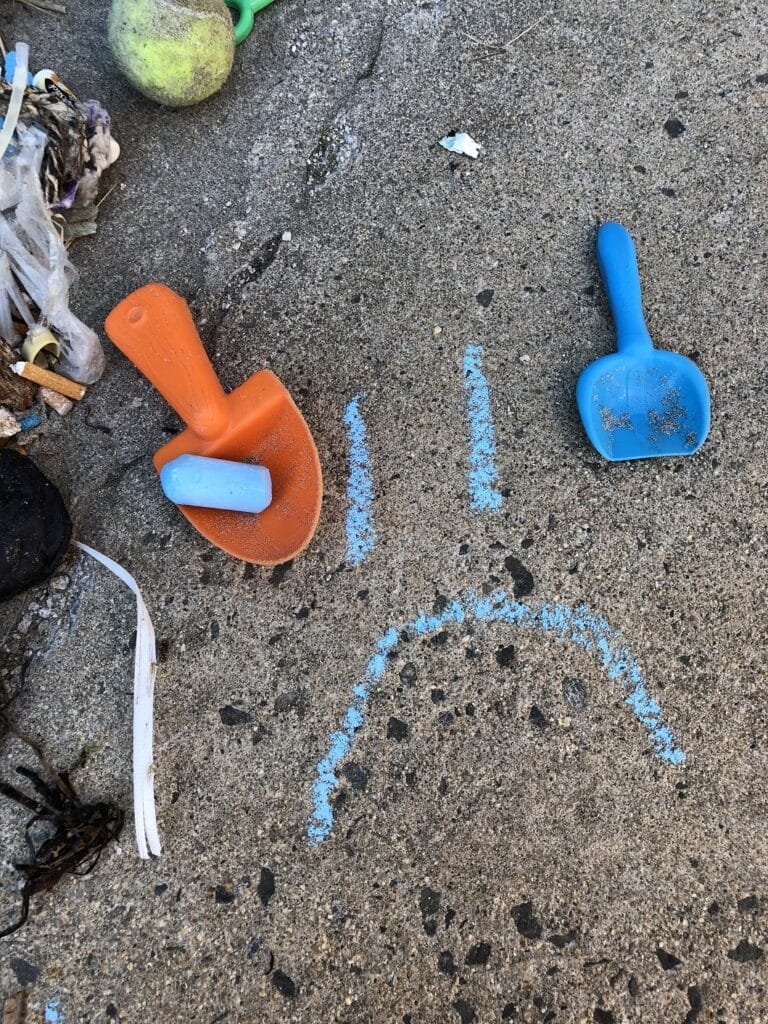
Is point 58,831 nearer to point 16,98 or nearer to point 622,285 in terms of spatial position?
point 16,98

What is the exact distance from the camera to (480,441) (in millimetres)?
1628

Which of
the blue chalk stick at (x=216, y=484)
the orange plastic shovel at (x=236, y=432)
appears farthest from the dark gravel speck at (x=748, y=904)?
the blue chalk stick at (x=216, y=484)

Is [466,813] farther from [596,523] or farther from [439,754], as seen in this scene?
[596,523]

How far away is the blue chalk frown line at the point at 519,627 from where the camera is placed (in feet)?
4.83

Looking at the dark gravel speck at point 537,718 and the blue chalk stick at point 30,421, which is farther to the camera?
the blue chalk stick at point 30,421

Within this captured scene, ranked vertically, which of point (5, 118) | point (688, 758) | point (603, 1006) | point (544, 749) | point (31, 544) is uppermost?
point (5, 118)

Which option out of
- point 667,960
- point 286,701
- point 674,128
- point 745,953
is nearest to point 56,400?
point 286,701

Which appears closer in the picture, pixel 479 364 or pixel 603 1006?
pixel 603 1006

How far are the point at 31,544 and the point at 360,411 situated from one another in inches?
31.3

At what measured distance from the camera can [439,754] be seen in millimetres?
1489

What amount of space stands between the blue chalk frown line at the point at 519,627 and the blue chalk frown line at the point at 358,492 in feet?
0.66

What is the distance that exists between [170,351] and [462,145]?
37.8 inches

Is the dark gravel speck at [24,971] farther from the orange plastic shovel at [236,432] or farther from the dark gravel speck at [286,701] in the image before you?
the orange plastic shovel at [236,432]

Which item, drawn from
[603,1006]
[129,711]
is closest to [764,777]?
[603,1006]
